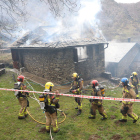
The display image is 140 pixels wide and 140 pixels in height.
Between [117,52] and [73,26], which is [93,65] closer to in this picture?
[73,26]

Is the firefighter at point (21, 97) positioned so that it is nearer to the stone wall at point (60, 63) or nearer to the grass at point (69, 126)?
the grass at point (69, 126)

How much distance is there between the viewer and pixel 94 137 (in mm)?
4621

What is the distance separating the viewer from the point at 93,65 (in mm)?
12664

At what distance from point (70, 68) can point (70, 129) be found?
5.81 meters

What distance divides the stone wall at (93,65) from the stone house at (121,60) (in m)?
5.07

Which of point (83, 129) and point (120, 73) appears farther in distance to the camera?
point (120, 73)

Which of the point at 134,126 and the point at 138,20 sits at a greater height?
the point at 138,20

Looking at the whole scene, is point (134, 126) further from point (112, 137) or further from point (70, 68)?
point (70, 68)

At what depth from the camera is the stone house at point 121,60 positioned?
18225 millimetres

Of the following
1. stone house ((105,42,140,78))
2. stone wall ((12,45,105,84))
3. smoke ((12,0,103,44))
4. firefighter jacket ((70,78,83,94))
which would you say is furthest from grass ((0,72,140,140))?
stone house ((105,42,140,78))

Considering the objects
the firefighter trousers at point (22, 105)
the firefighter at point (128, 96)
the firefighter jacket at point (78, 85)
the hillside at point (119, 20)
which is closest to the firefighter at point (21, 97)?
the firefighter trousers at point (22, 105)

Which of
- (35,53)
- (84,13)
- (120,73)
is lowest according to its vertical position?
(120,73)

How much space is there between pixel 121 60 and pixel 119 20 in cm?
3163

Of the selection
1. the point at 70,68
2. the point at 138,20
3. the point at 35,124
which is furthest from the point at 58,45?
the point at 138,20
